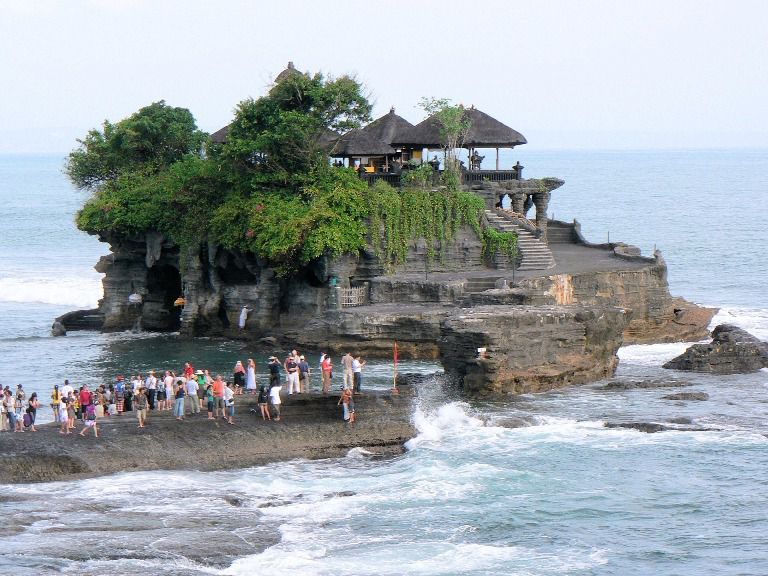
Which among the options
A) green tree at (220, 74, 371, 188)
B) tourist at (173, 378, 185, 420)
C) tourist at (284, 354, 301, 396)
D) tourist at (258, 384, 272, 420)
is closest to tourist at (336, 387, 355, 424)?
tourist at (284, 354, 301, 396)

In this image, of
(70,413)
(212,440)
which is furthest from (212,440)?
(70,413)

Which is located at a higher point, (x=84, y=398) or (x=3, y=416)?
(x=84, y=398)

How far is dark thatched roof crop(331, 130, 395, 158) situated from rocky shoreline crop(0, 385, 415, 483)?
19592 millimetres

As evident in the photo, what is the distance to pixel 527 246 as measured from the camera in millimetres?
56312

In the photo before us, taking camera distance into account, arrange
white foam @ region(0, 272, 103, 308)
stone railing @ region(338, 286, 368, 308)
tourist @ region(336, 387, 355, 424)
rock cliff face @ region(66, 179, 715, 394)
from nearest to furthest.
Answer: tourist @ region(336, 387, 355, 424), rock cliff face @ region(66, 179, 715, 394), stone railing @ region(338, 286, 368, 308), white foam @ region(0, 272, 103, 308)

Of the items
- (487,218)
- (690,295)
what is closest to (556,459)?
(487,218)

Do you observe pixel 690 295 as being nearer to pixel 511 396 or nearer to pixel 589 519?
pixel 511 396

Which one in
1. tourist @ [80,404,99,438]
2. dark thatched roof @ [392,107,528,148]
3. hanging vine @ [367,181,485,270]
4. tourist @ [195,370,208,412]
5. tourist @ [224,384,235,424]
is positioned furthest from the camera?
dark thatched roof @ [392,107,528,148]

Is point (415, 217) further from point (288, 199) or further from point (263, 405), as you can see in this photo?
point (263, 405)

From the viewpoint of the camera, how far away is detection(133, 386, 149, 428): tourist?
37125mm

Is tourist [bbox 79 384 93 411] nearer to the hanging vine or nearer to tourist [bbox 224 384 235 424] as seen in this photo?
tourist [bbox 224 384 235 424]

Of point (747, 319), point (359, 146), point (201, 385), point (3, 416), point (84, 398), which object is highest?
point (359, 146)

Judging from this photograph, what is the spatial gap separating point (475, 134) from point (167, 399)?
24607 millimetres

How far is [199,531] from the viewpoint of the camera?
30.9m
